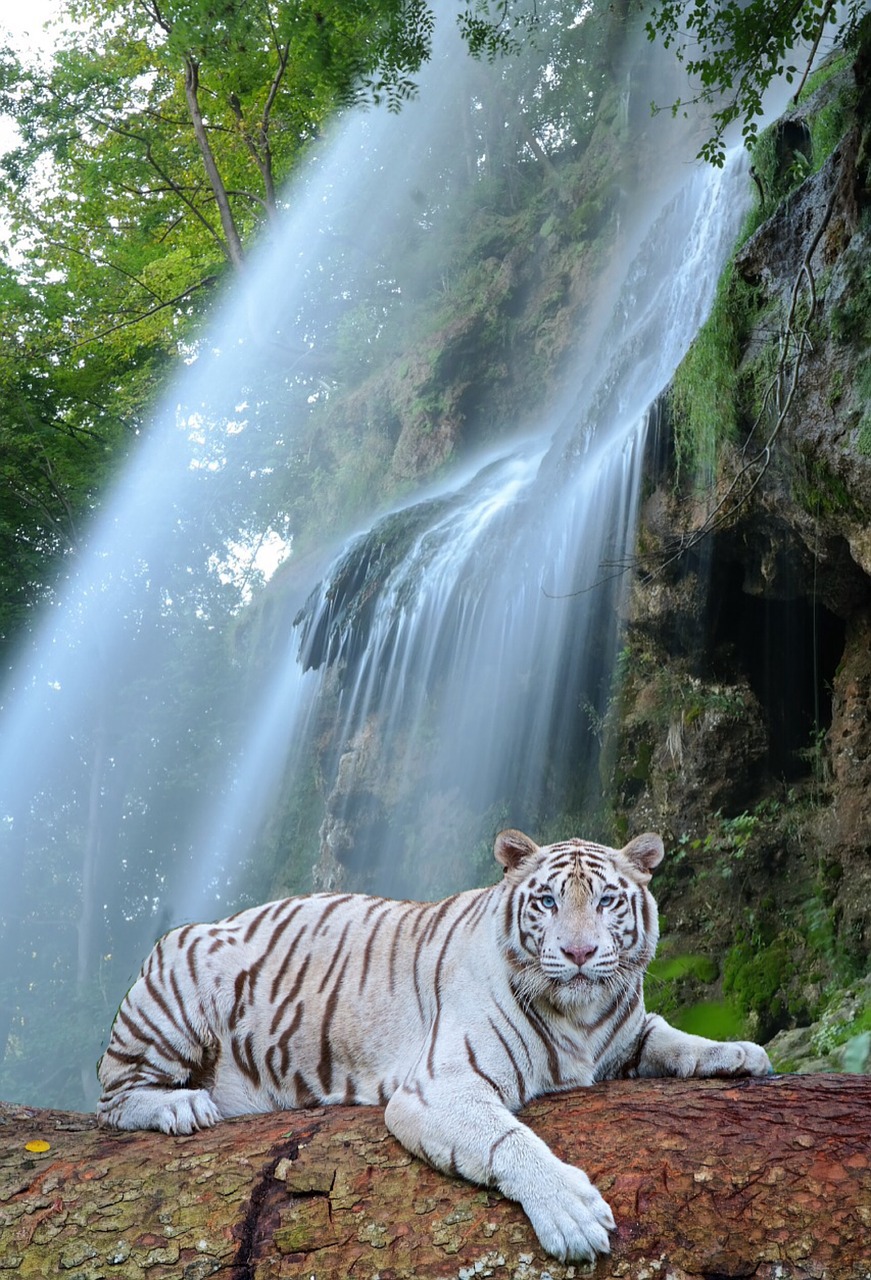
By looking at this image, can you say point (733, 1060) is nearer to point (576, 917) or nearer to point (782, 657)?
point (576, 917)

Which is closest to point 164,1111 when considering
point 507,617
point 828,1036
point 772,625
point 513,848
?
point 513,848

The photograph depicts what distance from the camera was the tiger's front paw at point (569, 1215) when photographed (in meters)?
2.33

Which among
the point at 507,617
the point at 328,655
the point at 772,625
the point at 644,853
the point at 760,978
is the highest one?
the point at 507,617

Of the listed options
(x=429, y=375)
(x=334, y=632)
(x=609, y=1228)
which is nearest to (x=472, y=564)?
(x=334, y=632)

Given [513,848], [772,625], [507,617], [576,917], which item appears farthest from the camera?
[507,617]

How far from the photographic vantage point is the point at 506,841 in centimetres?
318

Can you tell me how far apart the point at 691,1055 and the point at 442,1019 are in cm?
74

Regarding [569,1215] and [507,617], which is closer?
[569,1215]

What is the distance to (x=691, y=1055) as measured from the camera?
3.07 meters

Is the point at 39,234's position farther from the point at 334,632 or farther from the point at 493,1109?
the point at 493,1109

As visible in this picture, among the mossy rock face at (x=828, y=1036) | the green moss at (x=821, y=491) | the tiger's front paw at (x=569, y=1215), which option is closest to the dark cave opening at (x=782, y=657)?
the green moss at (x=821, y=491)

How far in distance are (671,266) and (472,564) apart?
4778 mm

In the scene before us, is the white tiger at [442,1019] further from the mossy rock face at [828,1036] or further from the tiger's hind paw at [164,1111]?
the mossy rock face at [828,1036]

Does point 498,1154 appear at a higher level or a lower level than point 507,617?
lower
